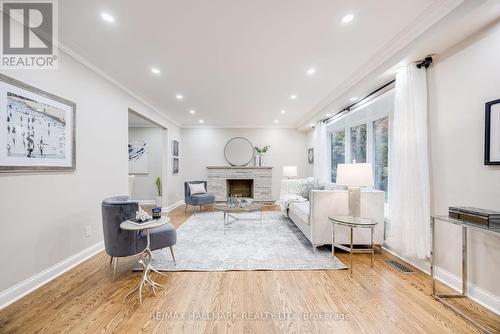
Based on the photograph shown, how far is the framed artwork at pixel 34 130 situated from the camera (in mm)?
1811

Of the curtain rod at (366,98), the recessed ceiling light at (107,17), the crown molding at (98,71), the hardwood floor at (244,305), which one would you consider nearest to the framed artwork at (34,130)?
the crown molding at (98,71)

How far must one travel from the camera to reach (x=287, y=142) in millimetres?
6785

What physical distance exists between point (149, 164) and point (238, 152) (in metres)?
2.97

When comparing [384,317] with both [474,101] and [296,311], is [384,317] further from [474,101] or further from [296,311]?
[474,101]

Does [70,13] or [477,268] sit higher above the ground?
[70,13]

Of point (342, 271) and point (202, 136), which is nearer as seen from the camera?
point (342, 271)

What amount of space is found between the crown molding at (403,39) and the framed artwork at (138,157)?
5.88 metres

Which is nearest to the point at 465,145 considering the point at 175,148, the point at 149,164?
the point at 175,148

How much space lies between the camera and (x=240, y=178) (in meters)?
6.50

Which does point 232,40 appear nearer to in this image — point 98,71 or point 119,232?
point 98,71

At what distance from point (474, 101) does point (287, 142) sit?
5.01 m

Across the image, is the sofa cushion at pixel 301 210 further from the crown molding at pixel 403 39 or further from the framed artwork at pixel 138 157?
the framed artwork at pixel 138 157

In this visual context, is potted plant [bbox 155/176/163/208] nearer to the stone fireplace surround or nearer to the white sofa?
the stone fireplace surround

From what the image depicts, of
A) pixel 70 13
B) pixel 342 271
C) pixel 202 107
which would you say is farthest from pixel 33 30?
pixel 342 271
